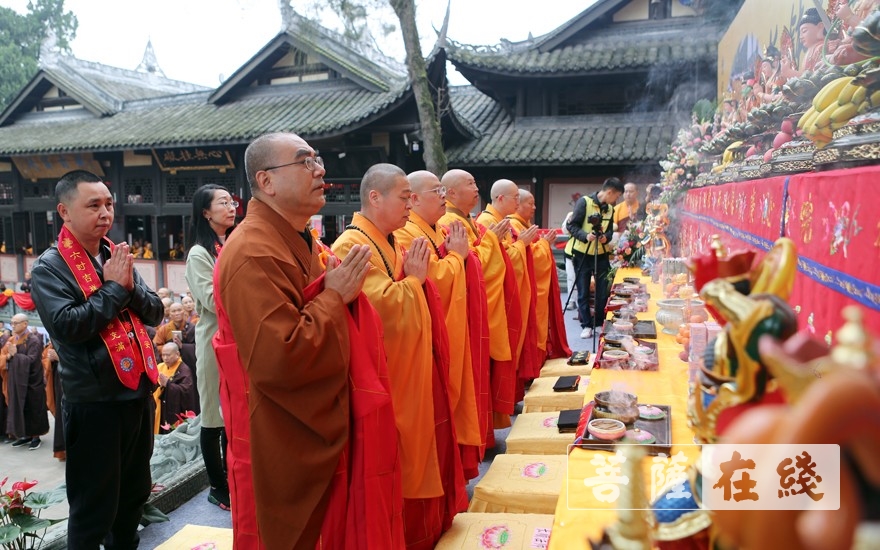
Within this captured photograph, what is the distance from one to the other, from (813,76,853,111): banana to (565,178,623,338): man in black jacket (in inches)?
201

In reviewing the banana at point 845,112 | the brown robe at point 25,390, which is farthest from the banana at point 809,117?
the brown robe at point 25,390

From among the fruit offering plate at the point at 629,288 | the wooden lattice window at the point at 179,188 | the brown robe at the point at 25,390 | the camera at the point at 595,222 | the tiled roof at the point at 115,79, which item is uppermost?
the tiled roof at the point at 115,79

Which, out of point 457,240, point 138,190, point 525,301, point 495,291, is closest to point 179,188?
point 138,190

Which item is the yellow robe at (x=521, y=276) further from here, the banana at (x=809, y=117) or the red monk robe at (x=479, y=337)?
the banana at (x=809, y=117)

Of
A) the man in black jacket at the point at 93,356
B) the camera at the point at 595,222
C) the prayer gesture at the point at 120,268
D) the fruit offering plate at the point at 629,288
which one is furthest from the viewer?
the camera at the point at 595,222

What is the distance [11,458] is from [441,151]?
751 cm

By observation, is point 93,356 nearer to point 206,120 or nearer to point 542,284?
point 542,284

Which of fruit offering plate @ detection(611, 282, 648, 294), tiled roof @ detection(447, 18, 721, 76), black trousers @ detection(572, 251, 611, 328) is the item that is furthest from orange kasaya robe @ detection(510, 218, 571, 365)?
tiled roof @ detection(447, 18, 721, 76)

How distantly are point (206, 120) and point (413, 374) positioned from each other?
12.1m

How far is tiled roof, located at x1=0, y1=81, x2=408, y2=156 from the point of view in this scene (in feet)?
37.3

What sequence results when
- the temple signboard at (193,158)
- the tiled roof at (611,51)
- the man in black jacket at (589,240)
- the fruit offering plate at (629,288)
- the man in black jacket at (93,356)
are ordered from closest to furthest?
1. the man in black jacket at (93,356)
2. the fruit offering plate at (629,288)
3. the man in black jacket at (589,240)
4. the tiled roof at (611,51)
5. the temple signboard at (193,158)

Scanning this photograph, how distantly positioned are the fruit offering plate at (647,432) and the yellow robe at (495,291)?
2.06 metres

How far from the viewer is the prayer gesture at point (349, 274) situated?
2.30 metres

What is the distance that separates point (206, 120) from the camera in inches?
519
